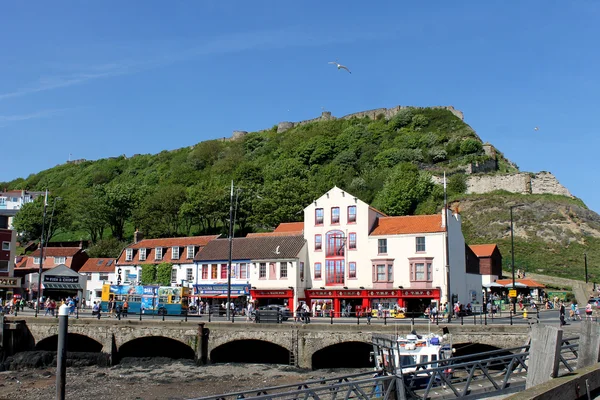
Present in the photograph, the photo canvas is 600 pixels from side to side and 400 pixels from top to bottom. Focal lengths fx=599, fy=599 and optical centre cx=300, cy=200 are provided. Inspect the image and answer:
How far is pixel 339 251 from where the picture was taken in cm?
5138

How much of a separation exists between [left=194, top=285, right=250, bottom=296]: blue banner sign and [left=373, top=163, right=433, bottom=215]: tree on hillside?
34284 millimetres

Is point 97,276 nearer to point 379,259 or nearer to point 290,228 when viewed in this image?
point 290,228

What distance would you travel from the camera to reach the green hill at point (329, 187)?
7819 centimetres

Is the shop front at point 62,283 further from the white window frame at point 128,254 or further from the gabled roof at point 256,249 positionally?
the gabled roof at point 256,249

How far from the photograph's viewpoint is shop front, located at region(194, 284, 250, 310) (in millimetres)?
52969

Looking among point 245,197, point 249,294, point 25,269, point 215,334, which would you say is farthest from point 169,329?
point 245,197

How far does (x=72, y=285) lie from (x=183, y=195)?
99.0 ft

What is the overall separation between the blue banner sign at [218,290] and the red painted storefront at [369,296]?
5.61 m

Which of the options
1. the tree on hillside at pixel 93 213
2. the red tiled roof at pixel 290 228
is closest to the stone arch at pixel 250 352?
the red tiled roof at pixel 290 228

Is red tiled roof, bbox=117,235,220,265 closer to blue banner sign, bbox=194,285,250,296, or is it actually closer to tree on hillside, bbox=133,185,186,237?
blue banner sign, bbox=194,285,250,296

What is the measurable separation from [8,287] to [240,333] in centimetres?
3854

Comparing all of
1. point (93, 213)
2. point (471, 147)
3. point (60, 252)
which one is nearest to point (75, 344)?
point (60, 252)

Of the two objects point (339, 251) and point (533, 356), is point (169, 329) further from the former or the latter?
point (533, 356)

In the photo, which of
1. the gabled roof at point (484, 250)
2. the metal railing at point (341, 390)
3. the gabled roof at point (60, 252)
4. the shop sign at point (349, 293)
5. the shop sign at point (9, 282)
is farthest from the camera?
the gabled roof at point (60, 252)
